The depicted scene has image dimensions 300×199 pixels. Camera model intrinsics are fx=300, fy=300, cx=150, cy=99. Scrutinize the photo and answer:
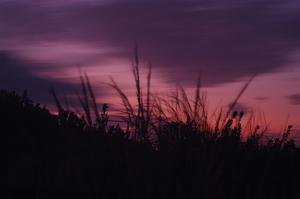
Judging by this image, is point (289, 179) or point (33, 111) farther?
point (33, 111)

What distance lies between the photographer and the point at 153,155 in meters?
3.95

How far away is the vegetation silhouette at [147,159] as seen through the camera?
331 cm

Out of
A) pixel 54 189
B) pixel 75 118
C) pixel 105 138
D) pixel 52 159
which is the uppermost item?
pixel 75 118

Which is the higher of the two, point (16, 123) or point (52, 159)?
point (16, 123)

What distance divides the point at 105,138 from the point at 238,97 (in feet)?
6.49

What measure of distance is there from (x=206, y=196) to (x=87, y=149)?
238cm

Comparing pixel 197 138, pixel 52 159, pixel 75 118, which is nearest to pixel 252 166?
pixel 197 138

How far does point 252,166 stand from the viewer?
445 centimetres

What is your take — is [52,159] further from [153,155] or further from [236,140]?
[236,140]

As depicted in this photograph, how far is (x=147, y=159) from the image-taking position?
11.3 ft

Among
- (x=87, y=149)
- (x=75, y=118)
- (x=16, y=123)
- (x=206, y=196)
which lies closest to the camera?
(x=206, y=196)

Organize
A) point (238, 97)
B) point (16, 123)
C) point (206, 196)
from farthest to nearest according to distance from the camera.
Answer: point (16, 123), point (238, 97), point (206, 196)

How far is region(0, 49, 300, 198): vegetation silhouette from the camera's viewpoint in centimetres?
331

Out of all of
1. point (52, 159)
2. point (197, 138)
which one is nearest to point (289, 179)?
point (197, 138)
